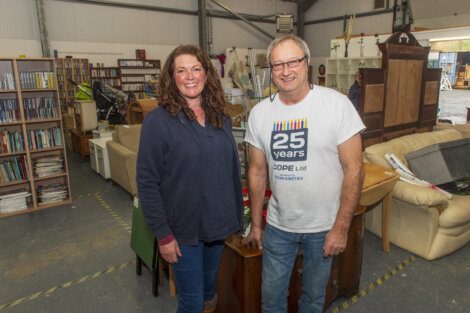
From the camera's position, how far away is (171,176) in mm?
1333

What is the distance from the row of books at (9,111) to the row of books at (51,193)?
0.86 metres

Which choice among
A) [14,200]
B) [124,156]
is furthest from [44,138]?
[124,156]

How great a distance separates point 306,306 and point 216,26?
10776 millimetres

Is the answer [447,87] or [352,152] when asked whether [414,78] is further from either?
[447,87]

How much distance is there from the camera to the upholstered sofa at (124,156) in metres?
4.07

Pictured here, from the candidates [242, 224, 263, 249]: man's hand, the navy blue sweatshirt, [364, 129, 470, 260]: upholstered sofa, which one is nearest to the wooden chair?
[242, 224, 263, 249]: man's hand

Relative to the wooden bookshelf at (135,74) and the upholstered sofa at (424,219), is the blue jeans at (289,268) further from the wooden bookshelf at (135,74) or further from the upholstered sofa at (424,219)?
the wooden bookshelf at (135,74)

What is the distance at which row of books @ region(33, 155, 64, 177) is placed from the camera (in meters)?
4.05

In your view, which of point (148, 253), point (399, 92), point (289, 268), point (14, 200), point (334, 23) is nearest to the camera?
point (289, 268)

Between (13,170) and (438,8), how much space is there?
9.02 metres

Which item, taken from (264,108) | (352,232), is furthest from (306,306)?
(264,108)

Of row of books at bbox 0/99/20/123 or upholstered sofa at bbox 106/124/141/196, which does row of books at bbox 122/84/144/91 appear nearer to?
upholstered sofa at bbox 106/124/141/196

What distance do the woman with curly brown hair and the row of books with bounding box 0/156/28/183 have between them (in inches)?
131

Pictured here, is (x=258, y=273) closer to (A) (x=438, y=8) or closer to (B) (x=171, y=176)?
(B) (x=171, y=176)
